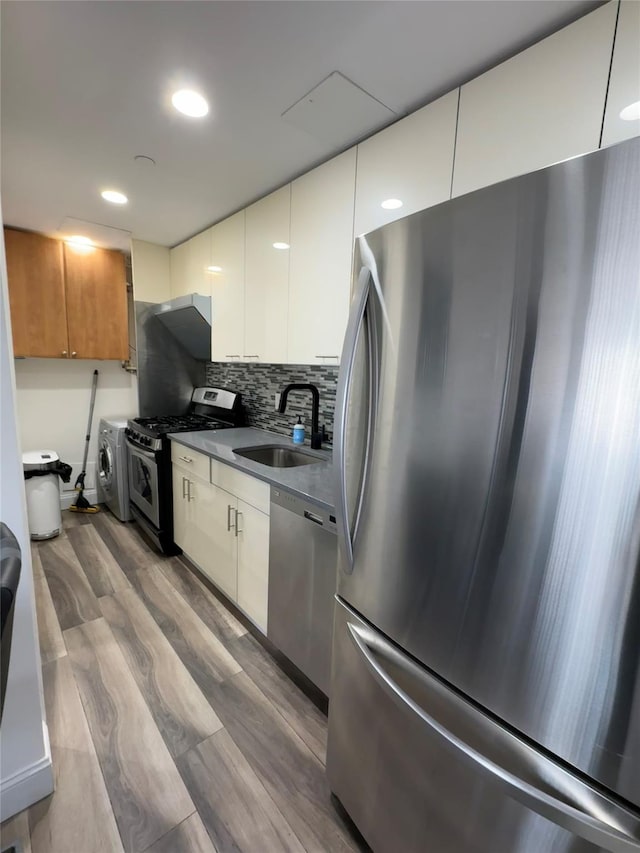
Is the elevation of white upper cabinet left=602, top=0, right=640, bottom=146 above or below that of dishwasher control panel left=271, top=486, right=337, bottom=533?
above

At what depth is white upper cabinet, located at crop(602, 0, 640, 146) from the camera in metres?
0.92

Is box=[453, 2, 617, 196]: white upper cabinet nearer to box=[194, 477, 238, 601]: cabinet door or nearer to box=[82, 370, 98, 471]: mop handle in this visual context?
box=[194, 477, 238, 601]: cabinet door

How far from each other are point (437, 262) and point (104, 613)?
8.14ft

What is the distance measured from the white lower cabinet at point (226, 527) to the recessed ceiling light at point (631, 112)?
168 cm

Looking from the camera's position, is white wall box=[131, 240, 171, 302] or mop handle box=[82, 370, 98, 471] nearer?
white wall box=[131, 240, 171, 302]

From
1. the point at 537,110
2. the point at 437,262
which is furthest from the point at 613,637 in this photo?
the point at 537,110

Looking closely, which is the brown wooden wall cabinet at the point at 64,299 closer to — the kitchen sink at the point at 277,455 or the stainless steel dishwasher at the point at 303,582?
the kitchen sink at the point at 277,455

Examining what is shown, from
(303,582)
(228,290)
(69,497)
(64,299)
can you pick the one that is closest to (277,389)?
(228,290)

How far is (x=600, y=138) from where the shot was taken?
3.25 feet

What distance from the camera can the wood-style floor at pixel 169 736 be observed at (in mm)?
1123

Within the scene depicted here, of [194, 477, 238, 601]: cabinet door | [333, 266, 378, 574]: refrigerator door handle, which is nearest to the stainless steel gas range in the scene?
[194, 477, 238, 601]: cabinet door

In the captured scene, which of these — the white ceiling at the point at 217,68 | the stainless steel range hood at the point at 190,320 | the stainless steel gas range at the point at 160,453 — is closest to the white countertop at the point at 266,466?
the stainless steel gas range at the point at 160,453

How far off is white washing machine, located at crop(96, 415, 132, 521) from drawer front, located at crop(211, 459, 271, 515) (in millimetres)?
1520

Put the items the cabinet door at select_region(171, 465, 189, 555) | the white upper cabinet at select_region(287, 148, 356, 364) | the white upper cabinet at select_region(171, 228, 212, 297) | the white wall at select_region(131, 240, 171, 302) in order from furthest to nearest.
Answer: the white wall at select_region(131, 240, 171, 302) → the white upper cabinet at select_region(171, 228, 212, 297) → the cabinet door at select_region(171, 465, 189, 555) → the white upper cabinet at select_region(287, 148, 356, 364)
